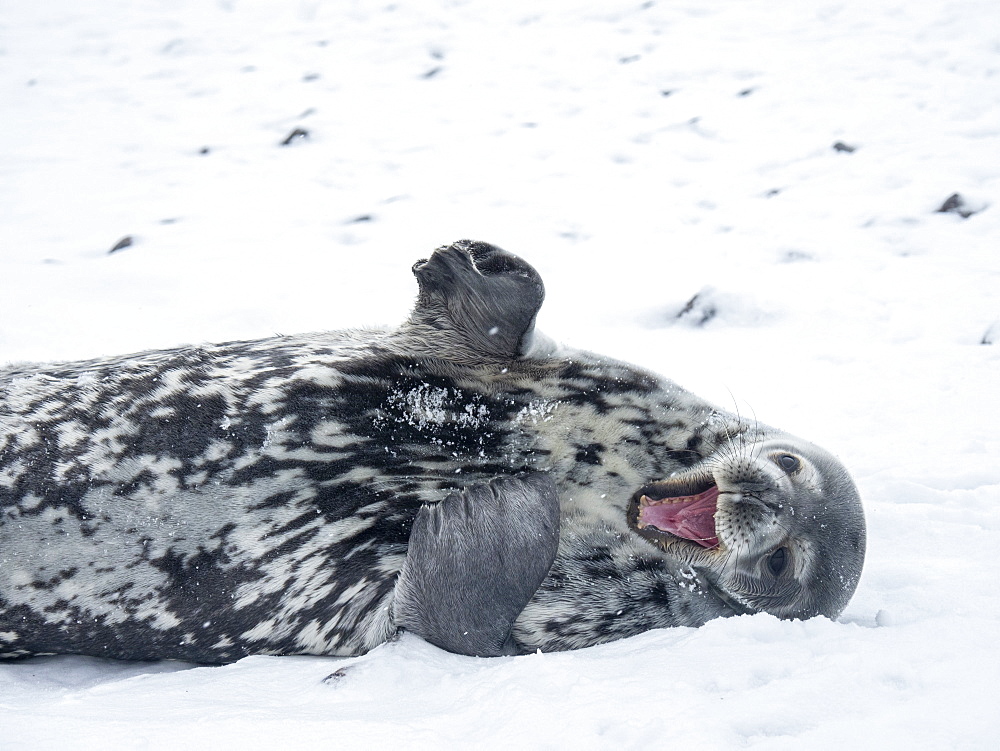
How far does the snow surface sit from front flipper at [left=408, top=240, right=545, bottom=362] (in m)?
0.90

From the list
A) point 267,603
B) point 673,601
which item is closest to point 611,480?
point 673,601

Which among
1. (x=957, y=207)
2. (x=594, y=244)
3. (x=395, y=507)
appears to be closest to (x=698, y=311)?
(x=594, y=244)

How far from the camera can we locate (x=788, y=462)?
2482mm

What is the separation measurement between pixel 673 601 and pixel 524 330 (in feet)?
2.84

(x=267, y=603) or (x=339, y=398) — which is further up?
(x=339, y=398)

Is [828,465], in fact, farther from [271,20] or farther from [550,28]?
[271,20]

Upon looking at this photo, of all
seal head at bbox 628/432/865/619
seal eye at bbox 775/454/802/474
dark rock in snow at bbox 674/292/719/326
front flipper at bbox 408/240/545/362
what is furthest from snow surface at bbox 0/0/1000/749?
front flipper at bbox 408/240/545/362

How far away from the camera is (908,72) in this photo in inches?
241

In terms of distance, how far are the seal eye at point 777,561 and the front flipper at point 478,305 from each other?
903mm

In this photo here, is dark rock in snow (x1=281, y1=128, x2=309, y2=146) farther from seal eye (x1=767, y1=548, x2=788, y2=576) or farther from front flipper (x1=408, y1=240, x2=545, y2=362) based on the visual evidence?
seal eye (x1=767, y1=548, x2=788, y2=576)

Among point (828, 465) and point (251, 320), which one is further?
point (251, 320)

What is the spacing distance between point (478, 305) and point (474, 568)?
2.74 feet

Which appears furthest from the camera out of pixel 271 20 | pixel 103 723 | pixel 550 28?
pixel 271 20

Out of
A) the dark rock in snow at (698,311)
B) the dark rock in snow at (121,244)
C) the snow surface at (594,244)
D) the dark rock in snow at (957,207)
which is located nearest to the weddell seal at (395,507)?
the snow surface at (594,244)
